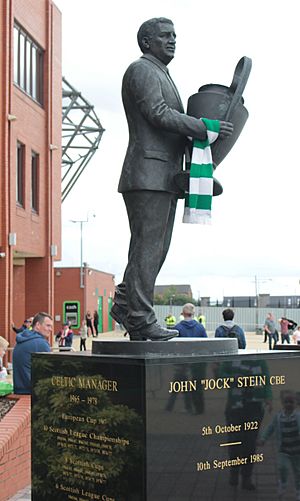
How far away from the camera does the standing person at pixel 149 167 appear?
561 centimetres

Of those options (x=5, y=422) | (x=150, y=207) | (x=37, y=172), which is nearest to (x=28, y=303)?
(x=37, y=172)

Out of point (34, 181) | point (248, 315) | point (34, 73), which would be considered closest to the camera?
point (34, 181)

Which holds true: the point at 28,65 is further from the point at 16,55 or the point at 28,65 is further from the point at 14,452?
the point at 14,452

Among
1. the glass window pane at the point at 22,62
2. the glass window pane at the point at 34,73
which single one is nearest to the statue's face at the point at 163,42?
the glass window pane at the point at 22,62

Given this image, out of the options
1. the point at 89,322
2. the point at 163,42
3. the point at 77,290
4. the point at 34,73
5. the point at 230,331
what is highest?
the point at 34,73

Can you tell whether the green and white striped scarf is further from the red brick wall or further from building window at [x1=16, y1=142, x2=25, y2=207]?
building window at [x1=16, y1=142, x2=25, y2=207]

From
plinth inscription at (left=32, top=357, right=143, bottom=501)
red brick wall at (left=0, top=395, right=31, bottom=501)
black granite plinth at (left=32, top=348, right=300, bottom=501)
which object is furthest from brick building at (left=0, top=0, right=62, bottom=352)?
black granite plinth at (left=32, top=348, right=300, bottom=501)

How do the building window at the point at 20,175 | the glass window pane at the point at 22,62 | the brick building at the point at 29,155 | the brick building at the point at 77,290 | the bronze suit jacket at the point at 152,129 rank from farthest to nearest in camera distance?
the brick building at the point at 77,290, the glass window pane at the point at 22,62, the building window at the point at 20,175, the brick building at the point at 29,155, the bronze suit jacket at the point at 152,129

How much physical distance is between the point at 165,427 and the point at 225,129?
7.30 feet

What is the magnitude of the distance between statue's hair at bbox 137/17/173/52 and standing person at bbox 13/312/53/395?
13.1ft

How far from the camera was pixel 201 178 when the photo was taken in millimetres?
5699

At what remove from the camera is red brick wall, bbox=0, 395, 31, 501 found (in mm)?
7676

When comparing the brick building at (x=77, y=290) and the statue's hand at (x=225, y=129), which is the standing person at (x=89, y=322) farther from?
the statue's hand at (x=225, y=129)

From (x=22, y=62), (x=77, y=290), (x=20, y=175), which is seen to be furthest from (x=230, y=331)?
(x=77, y=290)
